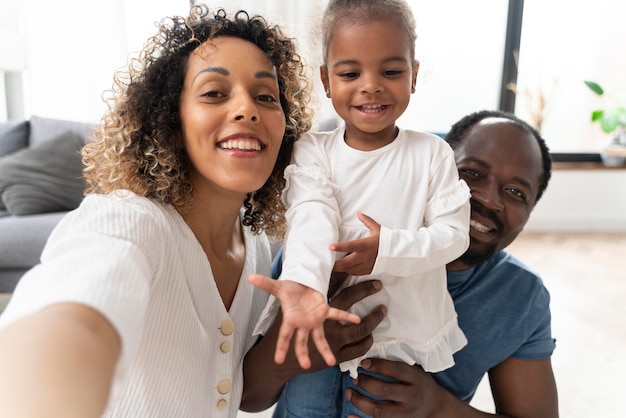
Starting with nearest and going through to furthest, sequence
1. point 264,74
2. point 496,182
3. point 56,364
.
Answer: point 56,364 → point 264,74 → point 496,182

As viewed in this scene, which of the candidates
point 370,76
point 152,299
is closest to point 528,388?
point 370,76

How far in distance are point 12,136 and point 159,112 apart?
10.6 ft

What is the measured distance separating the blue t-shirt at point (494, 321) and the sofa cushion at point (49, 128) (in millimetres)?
3210

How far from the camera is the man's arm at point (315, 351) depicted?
3.70 ft

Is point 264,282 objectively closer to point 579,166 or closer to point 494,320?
point 494,320

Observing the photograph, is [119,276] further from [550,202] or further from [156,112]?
[550,202]

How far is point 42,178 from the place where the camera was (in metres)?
3.31

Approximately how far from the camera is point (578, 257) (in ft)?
15.1

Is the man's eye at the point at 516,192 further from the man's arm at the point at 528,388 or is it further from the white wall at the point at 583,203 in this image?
the white wall at the point at 583,203

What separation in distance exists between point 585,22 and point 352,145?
511 cm

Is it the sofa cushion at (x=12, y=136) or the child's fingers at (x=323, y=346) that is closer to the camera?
the child's fingers at (x=323, y=346)

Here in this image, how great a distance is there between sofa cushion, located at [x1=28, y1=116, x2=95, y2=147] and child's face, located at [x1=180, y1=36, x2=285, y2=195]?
9.79 feet

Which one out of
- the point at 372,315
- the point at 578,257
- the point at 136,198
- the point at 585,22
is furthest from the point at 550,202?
the point at 136,198

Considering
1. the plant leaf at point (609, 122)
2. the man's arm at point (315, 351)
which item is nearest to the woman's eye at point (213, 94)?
the man's arm at point (315, 351)
